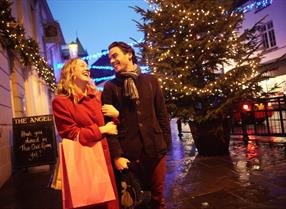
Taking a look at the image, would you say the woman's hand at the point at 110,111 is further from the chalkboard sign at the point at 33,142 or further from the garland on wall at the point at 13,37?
the garland on wall at the point at 13,37

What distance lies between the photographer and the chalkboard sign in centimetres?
802

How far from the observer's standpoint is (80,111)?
8.61 ft

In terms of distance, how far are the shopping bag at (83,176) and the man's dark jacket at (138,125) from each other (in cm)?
18

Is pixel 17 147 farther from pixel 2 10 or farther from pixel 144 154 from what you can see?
pixel 144 154

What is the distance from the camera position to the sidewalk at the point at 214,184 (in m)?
4.20

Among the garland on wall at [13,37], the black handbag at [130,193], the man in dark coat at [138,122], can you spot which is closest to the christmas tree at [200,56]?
the garland on wall at [13,37]

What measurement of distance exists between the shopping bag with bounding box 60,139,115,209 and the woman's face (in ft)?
1.73

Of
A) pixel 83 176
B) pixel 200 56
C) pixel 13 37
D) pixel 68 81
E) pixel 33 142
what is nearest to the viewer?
pixel 83 176

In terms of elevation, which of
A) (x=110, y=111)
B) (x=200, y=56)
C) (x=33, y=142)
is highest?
(x=200, y=56)

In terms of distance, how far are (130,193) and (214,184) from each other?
2.81 m

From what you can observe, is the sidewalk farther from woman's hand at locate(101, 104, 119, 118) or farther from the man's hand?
woman's hand at locate(101, 104, 119, 118)

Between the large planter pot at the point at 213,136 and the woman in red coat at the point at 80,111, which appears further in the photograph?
the large planter pot at the point at 213,136

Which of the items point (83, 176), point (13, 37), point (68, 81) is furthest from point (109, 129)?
point (13, 37)

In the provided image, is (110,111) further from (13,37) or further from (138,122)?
(13,37)
